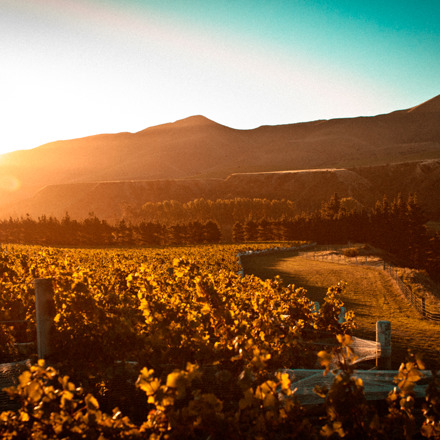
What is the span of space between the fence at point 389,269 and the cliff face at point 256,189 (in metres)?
102

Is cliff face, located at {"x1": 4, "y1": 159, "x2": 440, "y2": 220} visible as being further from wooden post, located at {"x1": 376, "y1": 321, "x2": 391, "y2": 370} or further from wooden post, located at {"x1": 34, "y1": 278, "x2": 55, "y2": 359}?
wooden post, located at {"x1": 34, "y1": 278, "x2": 55, "y2": 359}

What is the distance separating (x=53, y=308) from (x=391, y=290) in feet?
77.2

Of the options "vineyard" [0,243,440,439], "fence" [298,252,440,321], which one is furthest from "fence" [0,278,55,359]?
"fence" [298,252,440,321]

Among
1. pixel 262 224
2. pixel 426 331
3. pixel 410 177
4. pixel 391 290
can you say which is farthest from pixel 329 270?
pixel 410 177

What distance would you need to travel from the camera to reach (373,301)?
21.0 m

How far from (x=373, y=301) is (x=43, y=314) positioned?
18923mm

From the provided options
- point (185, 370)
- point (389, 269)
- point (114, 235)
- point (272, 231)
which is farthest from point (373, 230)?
point (185, 370)

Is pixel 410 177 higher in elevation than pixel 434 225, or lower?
higher

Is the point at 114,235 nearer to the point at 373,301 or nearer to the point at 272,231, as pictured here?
the point at 272,231

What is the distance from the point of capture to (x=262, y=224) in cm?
8425

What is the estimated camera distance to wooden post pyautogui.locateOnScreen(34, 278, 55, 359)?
6.04 meters

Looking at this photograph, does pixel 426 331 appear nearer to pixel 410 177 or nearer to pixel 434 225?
pixel 434 225

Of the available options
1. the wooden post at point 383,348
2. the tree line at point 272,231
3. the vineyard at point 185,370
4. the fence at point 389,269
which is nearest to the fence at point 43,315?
the vineyard at point 185,370

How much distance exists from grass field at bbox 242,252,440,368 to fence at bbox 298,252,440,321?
368mm
